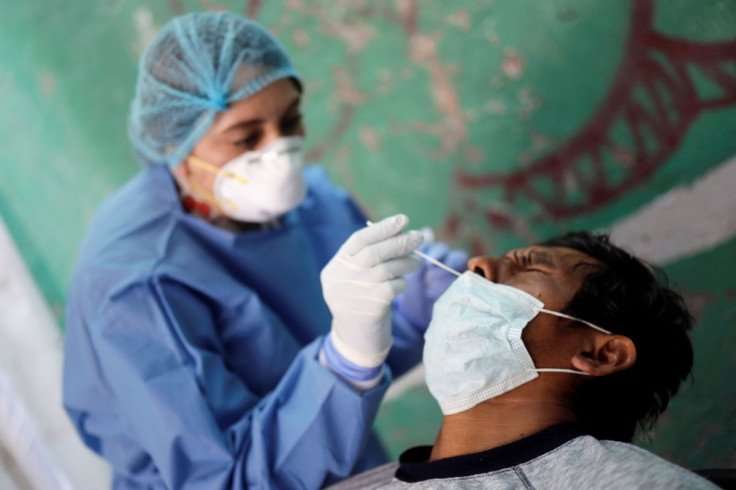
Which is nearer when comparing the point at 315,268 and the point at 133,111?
the point at 133,111

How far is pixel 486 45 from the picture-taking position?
1.91 meters

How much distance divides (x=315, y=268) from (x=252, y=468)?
2.19ft

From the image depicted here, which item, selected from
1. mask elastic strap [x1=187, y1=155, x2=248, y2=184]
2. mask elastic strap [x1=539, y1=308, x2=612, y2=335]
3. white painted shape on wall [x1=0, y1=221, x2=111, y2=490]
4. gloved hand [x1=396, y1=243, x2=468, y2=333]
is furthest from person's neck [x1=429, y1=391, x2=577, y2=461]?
white painted shape on wall [x1=0, y1=221, x2=111, y2=490]

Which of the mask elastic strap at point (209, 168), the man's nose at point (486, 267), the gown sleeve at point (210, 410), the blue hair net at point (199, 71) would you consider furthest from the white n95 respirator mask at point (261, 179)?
the man's nose at point (486, 267)

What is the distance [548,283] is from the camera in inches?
49.7

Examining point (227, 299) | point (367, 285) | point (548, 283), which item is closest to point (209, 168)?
point (227, 299)

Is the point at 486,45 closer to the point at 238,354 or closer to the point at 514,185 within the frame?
the point at 514,185

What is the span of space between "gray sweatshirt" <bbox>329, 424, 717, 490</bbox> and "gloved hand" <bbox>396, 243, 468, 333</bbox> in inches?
20.2

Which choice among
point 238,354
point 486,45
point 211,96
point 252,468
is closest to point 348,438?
point 252,468

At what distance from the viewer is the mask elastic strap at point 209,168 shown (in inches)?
64.3

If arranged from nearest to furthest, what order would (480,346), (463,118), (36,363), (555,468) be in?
(555,468)
(480,346)
(463,118)
(36,363)

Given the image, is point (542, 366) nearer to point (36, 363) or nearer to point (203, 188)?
point (203, 188)

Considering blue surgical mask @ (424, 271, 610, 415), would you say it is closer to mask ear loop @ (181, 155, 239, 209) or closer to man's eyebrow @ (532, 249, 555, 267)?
man's eyebrow @ (532, 249, 555, 267)

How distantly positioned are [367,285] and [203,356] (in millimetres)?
412
